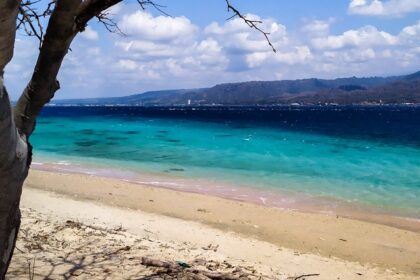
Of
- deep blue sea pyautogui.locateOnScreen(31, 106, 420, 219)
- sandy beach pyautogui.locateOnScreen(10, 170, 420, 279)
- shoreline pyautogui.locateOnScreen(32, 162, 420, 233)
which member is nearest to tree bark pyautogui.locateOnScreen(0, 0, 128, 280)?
sandy beach pyautogui.locateOnScreen(10, 170, 420, 279)

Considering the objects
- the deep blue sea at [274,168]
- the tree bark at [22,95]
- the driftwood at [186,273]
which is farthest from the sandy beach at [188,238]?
the deep blue sea at [274,168]

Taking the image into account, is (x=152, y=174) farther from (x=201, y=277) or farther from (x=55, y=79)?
(x=55, y=79)

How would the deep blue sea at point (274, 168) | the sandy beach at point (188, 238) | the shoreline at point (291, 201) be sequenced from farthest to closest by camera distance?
the deep blue sea at point (274, 168)
the shoreline at point (291, 201)
the sandy beach at point (188, 238)

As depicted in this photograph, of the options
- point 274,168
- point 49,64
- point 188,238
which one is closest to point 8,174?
point 49,64

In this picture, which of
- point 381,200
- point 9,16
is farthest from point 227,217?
point 9,16

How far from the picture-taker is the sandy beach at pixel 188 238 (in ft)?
18.5

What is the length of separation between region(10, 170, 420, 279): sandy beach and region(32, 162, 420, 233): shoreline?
0.70 metres

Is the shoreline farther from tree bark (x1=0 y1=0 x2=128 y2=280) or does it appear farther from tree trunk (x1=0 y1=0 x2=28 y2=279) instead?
tree trunk (x1=0 y1=0 x2=28 y2=279)

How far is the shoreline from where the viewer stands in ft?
37.9

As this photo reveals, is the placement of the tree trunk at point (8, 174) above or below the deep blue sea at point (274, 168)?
above

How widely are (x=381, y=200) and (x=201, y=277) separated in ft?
34.4

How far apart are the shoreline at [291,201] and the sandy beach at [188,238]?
2.30ft

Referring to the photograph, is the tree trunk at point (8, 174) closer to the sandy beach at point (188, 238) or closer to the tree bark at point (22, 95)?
the tree bark at point (22, 95)

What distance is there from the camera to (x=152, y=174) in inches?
701
